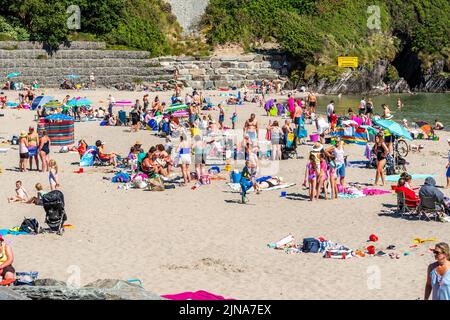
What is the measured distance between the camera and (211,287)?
12.5 metres

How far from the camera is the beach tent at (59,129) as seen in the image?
26.9 metres

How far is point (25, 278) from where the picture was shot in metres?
11.9

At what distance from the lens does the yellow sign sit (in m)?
57.8

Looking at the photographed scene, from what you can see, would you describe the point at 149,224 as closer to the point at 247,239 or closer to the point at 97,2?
the point at 247,239

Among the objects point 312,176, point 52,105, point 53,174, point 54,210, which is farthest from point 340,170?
point 52,105

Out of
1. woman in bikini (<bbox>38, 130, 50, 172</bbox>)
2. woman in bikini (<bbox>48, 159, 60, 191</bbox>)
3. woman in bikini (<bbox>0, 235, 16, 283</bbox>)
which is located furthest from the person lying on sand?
woman in bikini (<bbox>0, 235, 16, 283</bbox>)

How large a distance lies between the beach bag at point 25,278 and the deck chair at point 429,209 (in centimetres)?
787

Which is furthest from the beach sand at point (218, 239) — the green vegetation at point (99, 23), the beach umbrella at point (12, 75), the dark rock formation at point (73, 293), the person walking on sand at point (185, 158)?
the green vegetation at point (99, 23)

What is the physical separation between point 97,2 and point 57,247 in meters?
38.3

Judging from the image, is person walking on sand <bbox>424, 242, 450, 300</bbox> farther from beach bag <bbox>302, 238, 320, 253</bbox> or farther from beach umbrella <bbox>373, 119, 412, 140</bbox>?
beach umbrella <bbox>373, 119, 412, 140</bbox>

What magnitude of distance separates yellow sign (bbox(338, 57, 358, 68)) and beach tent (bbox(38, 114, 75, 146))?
33.6 meters

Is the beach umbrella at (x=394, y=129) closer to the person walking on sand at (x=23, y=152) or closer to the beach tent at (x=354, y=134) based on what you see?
the beach tent at (x=354, y=134)

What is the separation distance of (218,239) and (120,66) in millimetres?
34518
